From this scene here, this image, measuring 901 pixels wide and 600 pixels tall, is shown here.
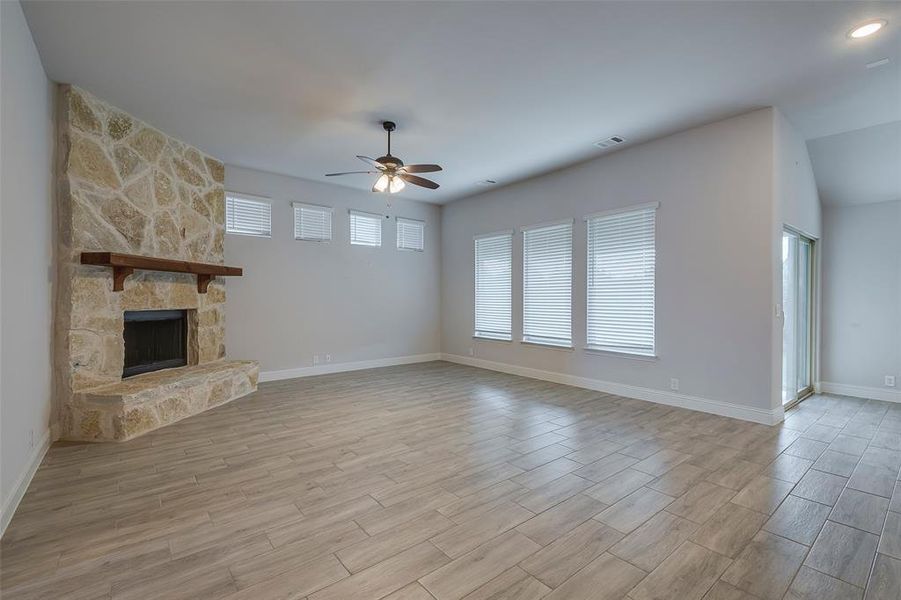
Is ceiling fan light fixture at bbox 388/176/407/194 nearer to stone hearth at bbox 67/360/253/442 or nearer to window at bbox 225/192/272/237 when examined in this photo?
window at bbox 225/192/272/237

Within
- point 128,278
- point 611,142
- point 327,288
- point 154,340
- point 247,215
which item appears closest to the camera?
point 128,278

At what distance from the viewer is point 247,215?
593 cm

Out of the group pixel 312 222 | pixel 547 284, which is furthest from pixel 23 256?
pixel 547 284

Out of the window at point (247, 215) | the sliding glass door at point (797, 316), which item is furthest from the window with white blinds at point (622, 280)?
the window at point (247, 215)

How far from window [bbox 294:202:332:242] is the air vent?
428cm

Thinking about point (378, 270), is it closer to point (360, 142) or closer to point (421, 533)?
point (360, 142)

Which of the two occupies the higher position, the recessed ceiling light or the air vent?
the air vent

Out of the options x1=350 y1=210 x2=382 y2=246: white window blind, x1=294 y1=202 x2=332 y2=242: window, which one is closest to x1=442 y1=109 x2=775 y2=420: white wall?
x1=350 y1=210 x2=382 y2=246: white window blind

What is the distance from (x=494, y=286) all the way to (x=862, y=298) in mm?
4960

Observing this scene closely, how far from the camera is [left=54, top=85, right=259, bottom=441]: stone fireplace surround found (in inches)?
144

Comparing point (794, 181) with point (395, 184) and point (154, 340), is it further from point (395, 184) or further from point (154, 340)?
point (154, 340)

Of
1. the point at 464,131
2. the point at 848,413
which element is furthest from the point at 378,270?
the point at 848,413

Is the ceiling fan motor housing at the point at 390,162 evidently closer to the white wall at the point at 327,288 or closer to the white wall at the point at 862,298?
the white wall at the point at 327,288

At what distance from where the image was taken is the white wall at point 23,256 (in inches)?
94.3
